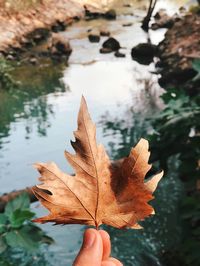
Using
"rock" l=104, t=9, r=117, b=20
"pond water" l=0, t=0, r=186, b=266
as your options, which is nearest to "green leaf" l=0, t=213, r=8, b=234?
"pond water" l=0, t=0, r=186, b=266

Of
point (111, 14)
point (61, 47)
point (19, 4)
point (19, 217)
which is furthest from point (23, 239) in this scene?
point (111, 14)

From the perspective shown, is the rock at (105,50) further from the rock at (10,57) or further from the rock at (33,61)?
the rock at (10,57)

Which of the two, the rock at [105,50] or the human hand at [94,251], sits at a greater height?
the human hand at [94,251]

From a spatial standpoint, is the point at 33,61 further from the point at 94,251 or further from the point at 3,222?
the point at 94,251

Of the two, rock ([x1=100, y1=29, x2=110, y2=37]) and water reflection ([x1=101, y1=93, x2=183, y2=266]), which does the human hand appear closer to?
water reflection ([x1=101, y1=93, x2=183, y2=266])

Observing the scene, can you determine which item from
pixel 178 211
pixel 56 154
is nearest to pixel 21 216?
pixel 178 211

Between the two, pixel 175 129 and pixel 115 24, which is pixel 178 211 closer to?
pixel 175 129

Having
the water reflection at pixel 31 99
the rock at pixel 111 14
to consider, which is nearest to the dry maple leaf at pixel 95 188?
the water reflection at pixel 31 99
